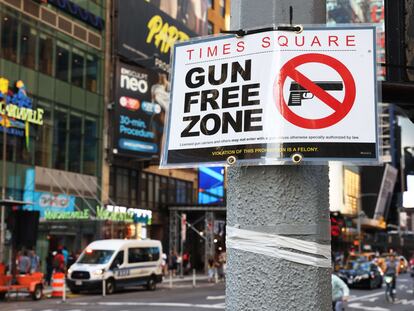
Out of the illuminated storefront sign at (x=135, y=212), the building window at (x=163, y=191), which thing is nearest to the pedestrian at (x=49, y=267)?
the illuminated storefront sign at (x=135, y=212)

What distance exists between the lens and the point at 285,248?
2357 millimetres

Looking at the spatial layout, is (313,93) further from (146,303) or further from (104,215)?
(104,215)

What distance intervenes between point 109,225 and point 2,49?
1290cm

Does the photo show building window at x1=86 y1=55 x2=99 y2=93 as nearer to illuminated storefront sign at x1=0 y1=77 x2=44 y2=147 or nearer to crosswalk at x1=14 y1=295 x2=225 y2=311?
illuminated storefront sign at x1=0 y1=77 x2=44 y2=147

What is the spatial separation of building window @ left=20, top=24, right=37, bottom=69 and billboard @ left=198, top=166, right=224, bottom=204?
19.4 m

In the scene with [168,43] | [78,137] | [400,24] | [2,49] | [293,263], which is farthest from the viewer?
[168,43]

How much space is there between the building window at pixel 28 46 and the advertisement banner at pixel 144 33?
7.76 meters

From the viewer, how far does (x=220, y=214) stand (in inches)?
1992

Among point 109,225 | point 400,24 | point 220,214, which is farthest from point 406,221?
point 400,24

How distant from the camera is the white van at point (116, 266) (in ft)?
91.2

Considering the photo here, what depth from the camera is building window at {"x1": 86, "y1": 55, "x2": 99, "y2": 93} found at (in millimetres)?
40594

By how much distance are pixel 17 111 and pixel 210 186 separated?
21775 millimetres

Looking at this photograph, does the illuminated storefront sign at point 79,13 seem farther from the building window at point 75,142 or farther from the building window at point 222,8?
the building window at point 222,8

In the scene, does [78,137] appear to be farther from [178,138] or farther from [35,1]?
[178,138]
